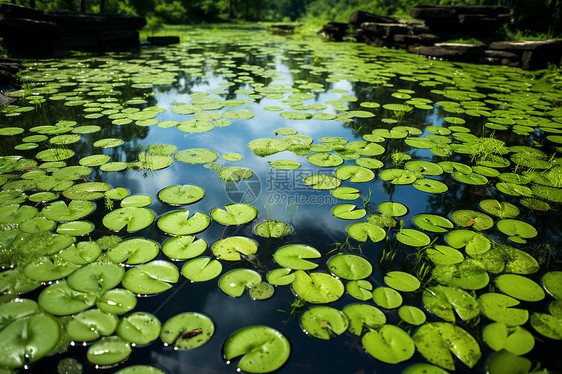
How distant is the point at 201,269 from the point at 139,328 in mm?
299

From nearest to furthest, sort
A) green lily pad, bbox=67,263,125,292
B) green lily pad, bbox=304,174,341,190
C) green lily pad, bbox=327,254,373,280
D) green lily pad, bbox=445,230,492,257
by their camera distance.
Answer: green lily pad, bbox=67,263,125,292 → green lily pad, bbox=327,254,373,280 → green lily pad, bbox=445,230,492,257 → green lily pad, bbox=304,174,341,190

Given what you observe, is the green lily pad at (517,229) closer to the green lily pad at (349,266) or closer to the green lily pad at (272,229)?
the green lily pad at (349,266)

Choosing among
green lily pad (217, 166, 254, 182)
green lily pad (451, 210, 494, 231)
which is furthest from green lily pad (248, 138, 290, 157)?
green lily pad (451, 210, 494, 231)

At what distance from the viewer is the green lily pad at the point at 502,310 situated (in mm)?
978

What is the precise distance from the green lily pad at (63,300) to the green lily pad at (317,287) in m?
0.74

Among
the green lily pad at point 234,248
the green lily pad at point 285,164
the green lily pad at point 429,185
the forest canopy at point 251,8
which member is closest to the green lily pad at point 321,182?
the green lily pad at point 285,164

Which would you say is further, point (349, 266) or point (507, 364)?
point (349, 266)

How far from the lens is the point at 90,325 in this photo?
92cm

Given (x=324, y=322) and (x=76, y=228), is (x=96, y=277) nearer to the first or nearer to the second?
(x=76, y=228)

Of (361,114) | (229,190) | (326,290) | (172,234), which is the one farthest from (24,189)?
(361,114)

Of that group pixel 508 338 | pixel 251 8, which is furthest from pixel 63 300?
pixel 251 8

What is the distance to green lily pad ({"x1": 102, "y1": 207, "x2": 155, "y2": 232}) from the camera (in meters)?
1.37

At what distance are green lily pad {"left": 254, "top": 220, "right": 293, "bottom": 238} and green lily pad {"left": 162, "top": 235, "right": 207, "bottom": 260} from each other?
0.27m

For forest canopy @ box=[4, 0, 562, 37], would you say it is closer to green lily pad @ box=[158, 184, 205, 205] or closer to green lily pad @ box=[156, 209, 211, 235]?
green lily pad @ box=[158, 184, 205, 205]
